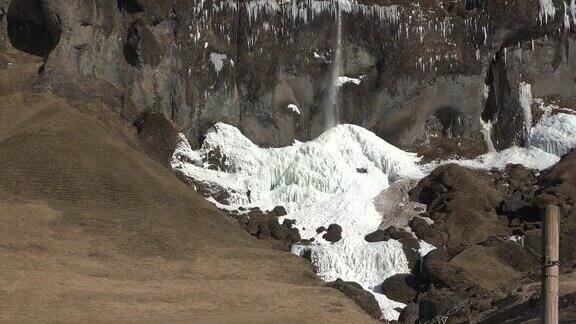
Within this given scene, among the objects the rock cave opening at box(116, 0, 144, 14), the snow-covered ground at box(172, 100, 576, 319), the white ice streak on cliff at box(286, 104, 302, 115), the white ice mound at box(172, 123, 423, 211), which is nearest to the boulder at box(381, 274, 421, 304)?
the snow-covered ground at box(172, 100, 576, 319)

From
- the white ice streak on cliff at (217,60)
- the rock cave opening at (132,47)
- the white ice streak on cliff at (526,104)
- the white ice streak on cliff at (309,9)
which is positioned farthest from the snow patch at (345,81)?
the rock cave opening at (132,47)

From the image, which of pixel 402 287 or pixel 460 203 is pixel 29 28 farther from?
pixel 402 287

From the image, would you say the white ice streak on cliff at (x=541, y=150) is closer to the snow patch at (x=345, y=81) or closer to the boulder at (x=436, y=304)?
the snow patch at (x=345, y=81)

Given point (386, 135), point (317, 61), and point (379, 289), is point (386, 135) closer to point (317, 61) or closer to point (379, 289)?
point (317, 61)

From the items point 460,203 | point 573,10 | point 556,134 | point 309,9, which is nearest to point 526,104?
point 556,134

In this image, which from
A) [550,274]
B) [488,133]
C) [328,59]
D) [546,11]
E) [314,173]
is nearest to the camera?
[550,274]

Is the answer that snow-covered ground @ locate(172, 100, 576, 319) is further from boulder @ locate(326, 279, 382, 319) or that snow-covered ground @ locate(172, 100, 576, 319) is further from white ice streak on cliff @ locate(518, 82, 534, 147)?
boulder @ locate(326, 279, 382, 319)
